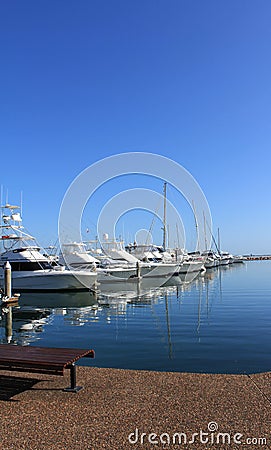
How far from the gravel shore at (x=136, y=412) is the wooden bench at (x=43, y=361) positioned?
39 cm

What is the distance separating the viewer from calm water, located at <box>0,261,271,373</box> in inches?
425

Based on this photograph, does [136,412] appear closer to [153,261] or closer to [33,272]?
[33,272]

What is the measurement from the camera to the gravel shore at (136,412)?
4723 millimetres

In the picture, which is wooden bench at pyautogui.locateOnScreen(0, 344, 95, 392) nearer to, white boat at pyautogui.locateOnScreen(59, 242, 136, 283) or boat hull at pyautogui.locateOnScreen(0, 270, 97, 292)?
boat hull at pyautogui.locateOnScreen(0, 270, 97, 292)

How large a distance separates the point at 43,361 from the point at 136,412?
5.65 ft

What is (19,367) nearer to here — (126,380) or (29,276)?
(126,380)

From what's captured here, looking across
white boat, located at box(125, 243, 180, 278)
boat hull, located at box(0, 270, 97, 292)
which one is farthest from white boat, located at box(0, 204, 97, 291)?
white boat, located at box(125, 243, 180, 278)

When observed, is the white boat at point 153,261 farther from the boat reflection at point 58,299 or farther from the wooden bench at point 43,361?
the wooden bench at point 43,361

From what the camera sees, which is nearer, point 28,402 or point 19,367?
point 28,402

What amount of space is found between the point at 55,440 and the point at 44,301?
24.6 m

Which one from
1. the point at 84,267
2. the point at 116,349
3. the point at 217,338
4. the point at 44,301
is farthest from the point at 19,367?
the point at 84,267

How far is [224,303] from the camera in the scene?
24781 mm

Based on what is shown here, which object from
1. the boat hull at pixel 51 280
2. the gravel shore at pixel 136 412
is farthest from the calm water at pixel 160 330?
the boat hull at pixel 51 280

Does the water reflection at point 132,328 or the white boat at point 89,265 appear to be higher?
the white boat at point 89,265
